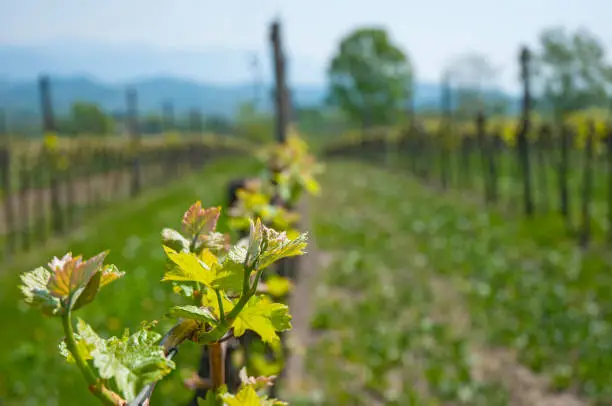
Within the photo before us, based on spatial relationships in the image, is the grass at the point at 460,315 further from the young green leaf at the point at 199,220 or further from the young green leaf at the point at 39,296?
the young green leaf at the point at 39,296

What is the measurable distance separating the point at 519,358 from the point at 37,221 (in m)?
→ 12.6

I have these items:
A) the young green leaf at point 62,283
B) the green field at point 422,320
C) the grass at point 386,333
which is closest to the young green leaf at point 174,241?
the young green leaf at point 62,283

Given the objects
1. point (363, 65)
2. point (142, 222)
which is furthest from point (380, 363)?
point (363, 65)

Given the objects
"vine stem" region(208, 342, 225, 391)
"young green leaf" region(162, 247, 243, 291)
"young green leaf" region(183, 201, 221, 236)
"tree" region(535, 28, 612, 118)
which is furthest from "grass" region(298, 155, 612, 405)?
"tree" region(535, 28, 612, 118)

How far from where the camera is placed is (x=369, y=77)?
85.2m

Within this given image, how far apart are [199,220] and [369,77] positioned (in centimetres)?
8629

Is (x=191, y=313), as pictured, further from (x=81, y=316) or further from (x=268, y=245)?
(x=81, y=316)

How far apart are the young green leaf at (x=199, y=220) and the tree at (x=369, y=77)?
277 feet

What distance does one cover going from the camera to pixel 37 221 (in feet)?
49.1

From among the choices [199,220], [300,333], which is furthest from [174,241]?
[300,333]

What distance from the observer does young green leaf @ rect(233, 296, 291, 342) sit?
0.81 metres

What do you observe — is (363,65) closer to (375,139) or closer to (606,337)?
(375,139)

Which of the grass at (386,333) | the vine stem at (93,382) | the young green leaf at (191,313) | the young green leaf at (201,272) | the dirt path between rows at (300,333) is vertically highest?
the young green leaf at (201,272)

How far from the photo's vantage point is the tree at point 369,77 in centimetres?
8612
